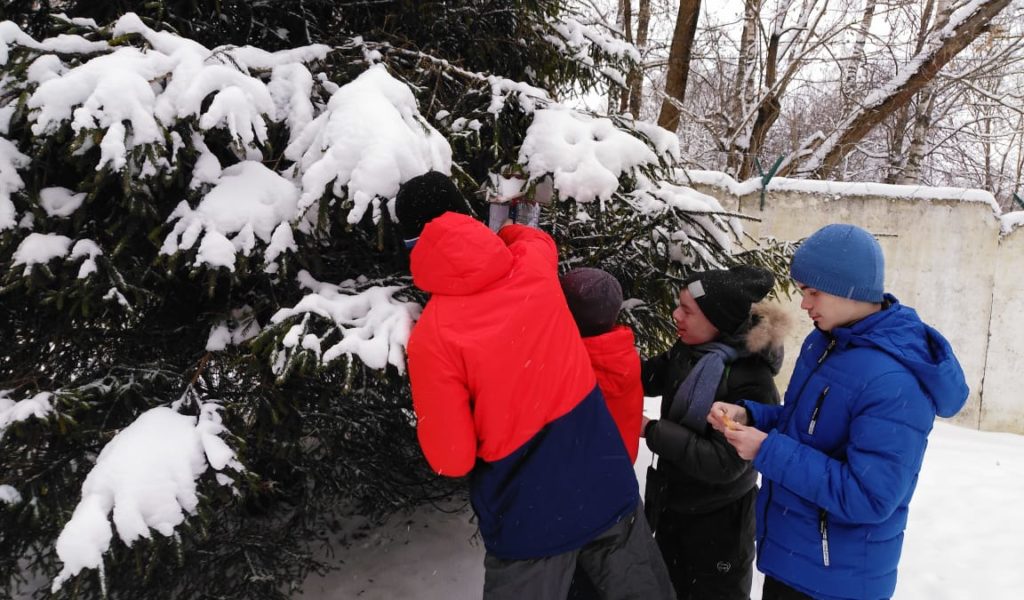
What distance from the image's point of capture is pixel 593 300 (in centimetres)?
212

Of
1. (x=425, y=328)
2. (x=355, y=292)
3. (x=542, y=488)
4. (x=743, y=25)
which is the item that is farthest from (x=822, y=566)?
(x=743, y=25)

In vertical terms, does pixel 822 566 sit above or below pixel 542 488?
below

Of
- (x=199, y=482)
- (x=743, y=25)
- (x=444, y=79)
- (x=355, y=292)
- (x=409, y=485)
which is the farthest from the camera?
(x=743, y=25)

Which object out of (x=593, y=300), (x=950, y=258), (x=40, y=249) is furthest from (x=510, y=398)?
(x=950, y=258)

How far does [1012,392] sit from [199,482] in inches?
330

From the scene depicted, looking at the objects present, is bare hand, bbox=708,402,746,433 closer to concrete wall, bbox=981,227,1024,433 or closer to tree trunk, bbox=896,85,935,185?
concrete wall, bbox=981,227,1024,433

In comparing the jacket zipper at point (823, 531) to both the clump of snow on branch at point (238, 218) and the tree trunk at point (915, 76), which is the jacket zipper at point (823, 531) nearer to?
the clump of snow on branch at point (238, 218)

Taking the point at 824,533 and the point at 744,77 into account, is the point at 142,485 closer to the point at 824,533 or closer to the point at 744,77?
the point at 824,533

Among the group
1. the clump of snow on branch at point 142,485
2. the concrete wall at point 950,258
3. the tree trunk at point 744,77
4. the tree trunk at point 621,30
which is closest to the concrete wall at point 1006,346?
the concrete wall at point 950,258

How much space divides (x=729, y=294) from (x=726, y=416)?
0.47m

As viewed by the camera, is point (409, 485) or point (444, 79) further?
point (409, 485)

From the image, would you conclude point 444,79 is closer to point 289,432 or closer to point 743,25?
point 289,432

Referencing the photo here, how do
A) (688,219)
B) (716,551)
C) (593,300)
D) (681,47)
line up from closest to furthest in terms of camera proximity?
(593,300), (716,551), (688,219), (681,47)

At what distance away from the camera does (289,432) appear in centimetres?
237
